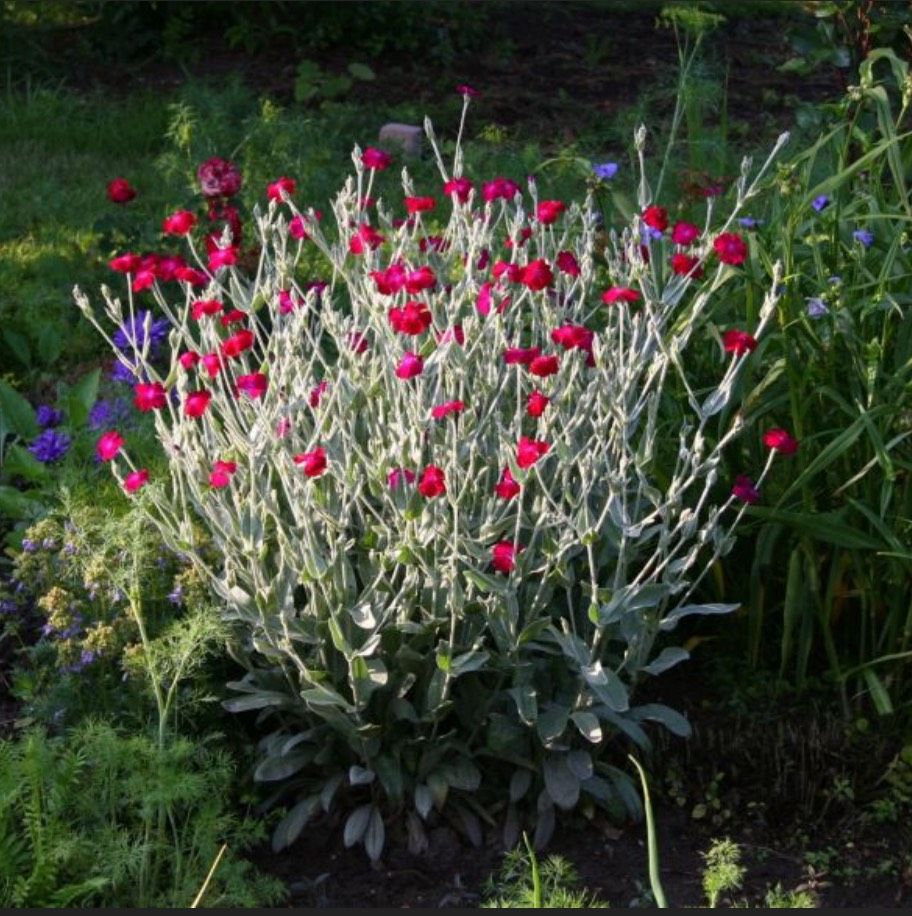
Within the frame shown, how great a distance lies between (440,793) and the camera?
3146 millimetres

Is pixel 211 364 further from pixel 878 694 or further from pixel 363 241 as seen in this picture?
pixel 878 694

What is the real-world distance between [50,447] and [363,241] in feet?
4.14

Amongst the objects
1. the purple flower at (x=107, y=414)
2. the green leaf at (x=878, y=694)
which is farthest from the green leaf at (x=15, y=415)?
the green leaf at (x=878, y=694)

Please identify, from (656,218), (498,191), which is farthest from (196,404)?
(656,218)

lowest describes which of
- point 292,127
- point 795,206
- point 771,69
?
point 771,69

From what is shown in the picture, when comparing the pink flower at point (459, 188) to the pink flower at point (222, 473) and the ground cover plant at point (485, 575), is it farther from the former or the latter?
the pink flower at point (222, 473)

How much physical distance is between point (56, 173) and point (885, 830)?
4.70m

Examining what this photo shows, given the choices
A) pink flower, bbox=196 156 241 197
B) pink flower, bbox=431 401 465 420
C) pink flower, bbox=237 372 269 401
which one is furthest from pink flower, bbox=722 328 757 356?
→ pink flower, bbox=196 156 241 197

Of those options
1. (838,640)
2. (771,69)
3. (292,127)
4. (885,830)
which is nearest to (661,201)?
(292,127)

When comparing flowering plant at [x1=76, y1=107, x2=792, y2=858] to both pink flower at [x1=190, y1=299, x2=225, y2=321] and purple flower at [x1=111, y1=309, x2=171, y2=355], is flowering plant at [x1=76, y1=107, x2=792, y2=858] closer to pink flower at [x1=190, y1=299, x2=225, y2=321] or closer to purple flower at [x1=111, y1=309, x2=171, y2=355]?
pink flower at [x1=190, y1=299, x2=225, y2=321]

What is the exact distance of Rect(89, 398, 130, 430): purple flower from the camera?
4.30 metres

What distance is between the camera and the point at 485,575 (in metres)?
2.98

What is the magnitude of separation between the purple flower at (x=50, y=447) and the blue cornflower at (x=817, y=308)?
183cm

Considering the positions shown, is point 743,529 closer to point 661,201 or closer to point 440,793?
point 440,793
